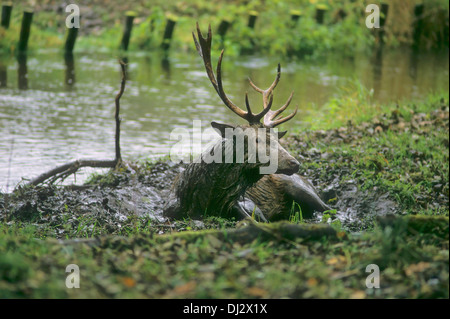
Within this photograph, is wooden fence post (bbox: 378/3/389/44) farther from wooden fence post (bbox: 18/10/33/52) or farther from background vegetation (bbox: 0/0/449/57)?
wooden fence post (bbox: 18/10/33/52)

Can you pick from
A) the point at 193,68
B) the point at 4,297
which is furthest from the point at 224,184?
the point at 193,68

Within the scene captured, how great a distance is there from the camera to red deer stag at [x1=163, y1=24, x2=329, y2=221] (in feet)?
18.8

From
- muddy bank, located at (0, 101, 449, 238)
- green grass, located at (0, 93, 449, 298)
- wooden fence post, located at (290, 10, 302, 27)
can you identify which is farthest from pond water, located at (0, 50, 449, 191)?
green grass, located at (0, 93, 449, 298)

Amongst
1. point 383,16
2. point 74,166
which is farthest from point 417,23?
point 74,166

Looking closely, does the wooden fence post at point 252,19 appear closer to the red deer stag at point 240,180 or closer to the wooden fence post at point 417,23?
the wooden fence post at point 417,23

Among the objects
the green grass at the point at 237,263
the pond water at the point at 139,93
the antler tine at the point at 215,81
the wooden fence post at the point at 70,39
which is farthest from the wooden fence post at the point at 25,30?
the green grass at the point at 237,263

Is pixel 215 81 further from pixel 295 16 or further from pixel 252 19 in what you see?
pixel 295 16

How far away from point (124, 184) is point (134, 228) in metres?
1.52

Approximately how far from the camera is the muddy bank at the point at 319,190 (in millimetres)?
6047

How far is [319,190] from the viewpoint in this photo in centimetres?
716

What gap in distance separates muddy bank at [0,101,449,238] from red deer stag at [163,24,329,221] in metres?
0.25

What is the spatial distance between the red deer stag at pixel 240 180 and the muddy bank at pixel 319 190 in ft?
0.82

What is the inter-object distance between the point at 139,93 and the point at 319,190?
6.94m
